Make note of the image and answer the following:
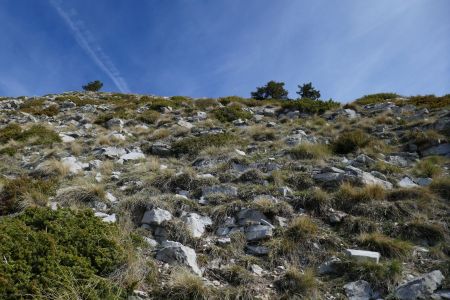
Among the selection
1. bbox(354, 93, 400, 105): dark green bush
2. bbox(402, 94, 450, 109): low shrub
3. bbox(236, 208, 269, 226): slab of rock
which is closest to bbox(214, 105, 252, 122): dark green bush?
bbox(354, 93, 400, 105): dark green bush

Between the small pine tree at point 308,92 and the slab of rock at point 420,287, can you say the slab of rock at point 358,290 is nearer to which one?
the slab of rock at point 420,287

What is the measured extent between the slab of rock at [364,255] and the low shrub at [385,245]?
283 mm

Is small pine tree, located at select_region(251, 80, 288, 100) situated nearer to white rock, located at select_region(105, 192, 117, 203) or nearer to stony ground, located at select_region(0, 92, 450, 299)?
stony ground, located at select_region(0, 92, 450, 299)

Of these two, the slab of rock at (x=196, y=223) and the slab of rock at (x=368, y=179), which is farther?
the slab of rock at (x=368, y=179)

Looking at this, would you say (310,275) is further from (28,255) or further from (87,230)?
(28,255)

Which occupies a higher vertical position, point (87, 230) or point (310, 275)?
point (87, 230)

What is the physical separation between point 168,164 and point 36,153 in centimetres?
496

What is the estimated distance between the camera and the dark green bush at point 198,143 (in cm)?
1116

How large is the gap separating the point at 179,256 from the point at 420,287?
305 cm

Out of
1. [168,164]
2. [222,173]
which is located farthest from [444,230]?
[168,164]

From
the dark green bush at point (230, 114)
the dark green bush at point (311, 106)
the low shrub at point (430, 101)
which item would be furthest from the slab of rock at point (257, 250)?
the dark green bush at point (311, 106)

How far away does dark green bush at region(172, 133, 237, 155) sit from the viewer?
1116 centimetres

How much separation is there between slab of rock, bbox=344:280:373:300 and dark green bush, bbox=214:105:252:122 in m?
12.2

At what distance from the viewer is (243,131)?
1347 centimetres
